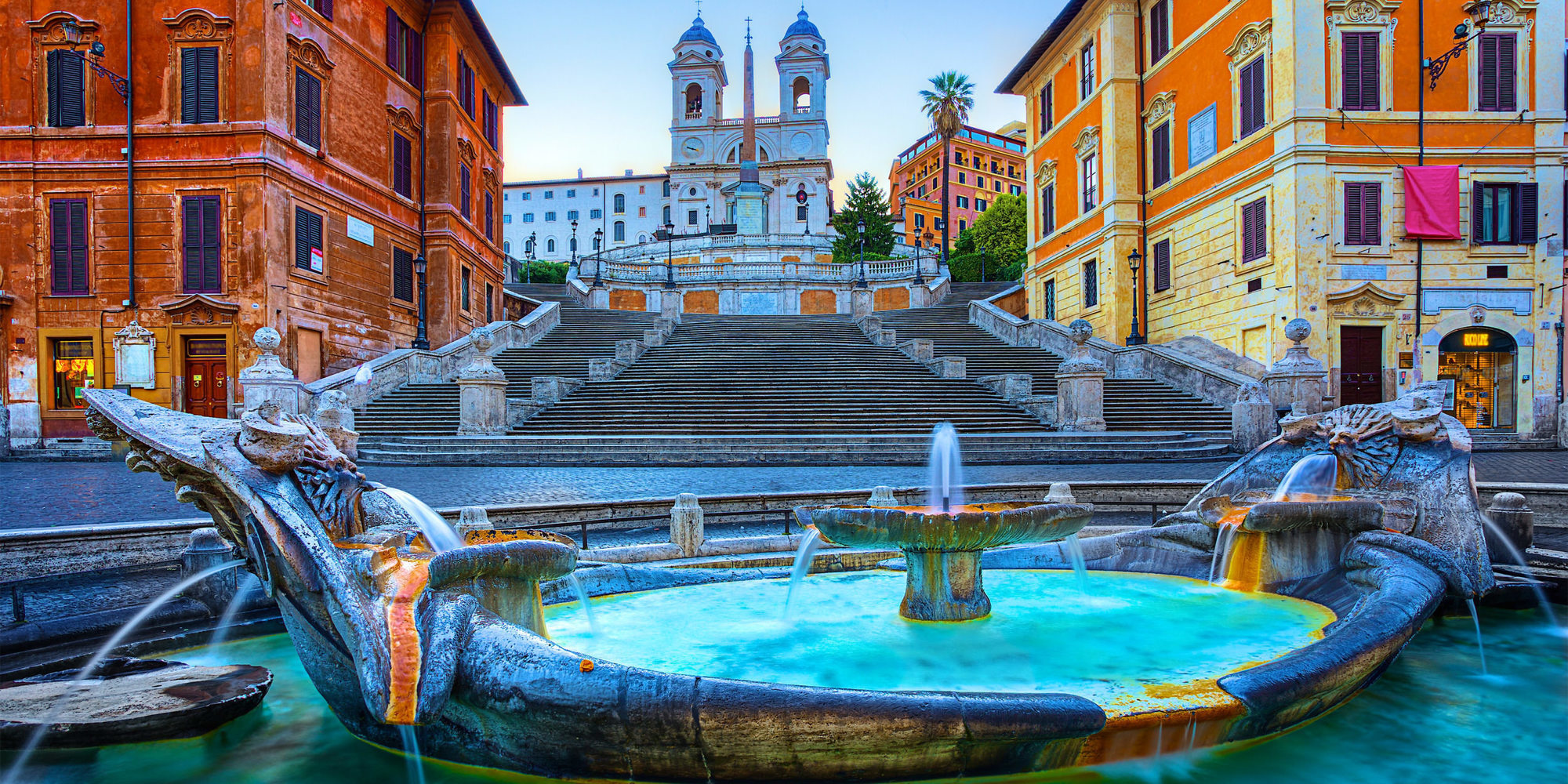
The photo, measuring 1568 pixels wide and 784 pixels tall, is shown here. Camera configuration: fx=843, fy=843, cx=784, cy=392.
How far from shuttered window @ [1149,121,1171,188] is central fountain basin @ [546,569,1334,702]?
82.8 ft

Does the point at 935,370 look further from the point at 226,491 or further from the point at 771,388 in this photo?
the point at 226,491

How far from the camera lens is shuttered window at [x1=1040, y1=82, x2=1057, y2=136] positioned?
35.6 meters

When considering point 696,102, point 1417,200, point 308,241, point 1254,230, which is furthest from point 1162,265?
point 696,102

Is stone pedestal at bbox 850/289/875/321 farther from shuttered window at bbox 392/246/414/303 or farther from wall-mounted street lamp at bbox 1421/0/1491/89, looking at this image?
wall-mounted street lamp at bbox 1421/0/1491/89

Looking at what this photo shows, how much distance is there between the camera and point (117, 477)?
13867 mm

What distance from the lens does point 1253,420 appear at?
53.0 feet

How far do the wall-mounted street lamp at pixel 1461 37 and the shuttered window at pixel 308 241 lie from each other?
29613 mm

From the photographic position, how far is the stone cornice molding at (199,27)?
72.0ft

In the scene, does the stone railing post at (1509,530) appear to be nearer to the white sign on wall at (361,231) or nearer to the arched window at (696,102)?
the white sign on wall at (361,231)

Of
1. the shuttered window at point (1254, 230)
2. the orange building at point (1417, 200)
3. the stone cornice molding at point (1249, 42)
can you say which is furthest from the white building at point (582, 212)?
the orange building at point (1417, 200)

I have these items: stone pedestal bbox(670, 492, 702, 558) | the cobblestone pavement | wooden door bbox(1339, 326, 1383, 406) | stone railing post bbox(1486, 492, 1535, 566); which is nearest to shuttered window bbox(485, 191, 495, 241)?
the cobblestone pavement

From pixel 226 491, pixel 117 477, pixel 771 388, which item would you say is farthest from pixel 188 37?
pixel 226 491

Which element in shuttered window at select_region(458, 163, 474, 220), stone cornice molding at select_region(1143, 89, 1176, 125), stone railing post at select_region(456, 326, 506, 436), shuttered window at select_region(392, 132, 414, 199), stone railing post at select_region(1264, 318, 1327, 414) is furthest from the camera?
shuttered window at select_region(458, 163, 474, 220)

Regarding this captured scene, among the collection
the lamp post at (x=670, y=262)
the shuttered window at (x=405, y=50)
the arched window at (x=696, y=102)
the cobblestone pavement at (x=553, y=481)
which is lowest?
the cobblestone pavement at (x=553, y=481)
